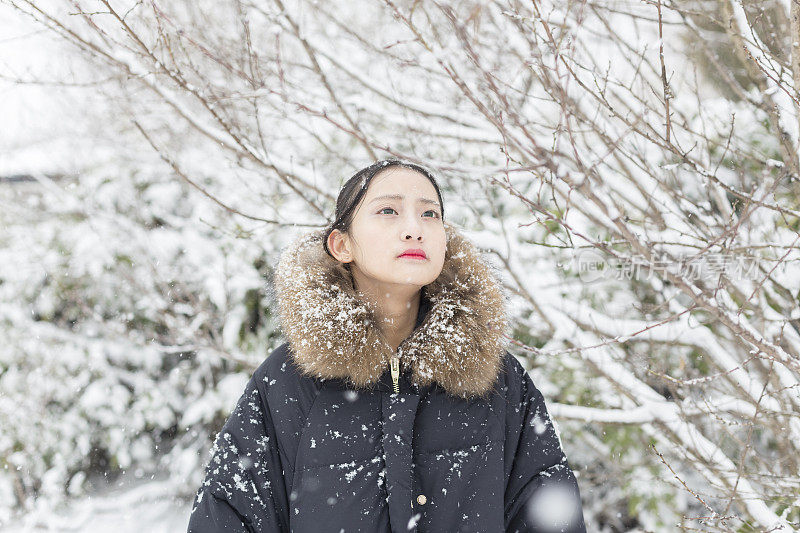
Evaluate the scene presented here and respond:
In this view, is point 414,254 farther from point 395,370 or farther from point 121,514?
point 121,514

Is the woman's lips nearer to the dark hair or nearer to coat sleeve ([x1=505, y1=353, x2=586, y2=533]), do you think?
the dark hair

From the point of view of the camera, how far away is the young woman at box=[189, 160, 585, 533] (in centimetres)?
149

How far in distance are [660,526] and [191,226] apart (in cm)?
380

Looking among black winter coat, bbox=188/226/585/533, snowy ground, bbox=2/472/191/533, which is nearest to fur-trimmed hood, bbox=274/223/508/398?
black winter coat, bbox=188/226/585/533

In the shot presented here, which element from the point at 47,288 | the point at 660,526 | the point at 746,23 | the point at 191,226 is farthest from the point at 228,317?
the point at 746,23

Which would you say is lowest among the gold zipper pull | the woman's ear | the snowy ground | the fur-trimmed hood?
the snowy ground

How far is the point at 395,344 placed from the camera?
1.71 meters

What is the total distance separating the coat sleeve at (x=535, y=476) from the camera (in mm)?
1571

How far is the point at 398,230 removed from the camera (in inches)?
61.3

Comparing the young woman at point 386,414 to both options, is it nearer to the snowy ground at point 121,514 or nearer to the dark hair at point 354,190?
the dark hair at point 354,190

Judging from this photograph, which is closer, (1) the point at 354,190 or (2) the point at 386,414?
(2) the point at 386,414

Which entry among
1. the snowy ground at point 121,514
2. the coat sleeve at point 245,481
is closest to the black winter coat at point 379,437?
the coat sleeve at point 245,481

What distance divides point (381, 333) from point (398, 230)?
0.98 feet

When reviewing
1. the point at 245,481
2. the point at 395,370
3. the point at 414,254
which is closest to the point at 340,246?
the point at 414,254
